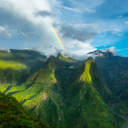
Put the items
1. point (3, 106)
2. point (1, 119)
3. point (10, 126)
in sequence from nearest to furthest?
1. point (10, 126)
2. point (1, 119)
3. point (3, 106)

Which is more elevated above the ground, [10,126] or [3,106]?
[10,126]

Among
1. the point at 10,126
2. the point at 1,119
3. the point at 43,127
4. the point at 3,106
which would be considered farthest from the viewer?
the point at 3,106

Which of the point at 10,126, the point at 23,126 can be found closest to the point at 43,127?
the point at 23,126

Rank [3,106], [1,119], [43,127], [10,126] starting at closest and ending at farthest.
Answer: [10,126], [1,119], [43,127], [3,106]

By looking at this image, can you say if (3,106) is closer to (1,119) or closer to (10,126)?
(1,119)

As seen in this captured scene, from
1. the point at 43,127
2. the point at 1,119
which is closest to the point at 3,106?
the point at 1,119

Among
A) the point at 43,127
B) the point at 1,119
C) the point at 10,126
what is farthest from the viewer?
the point at 43,127

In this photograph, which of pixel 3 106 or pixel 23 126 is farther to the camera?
pixel 3 106

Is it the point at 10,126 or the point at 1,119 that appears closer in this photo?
the point at 10,126

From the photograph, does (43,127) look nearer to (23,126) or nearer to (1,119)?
(23,126)
